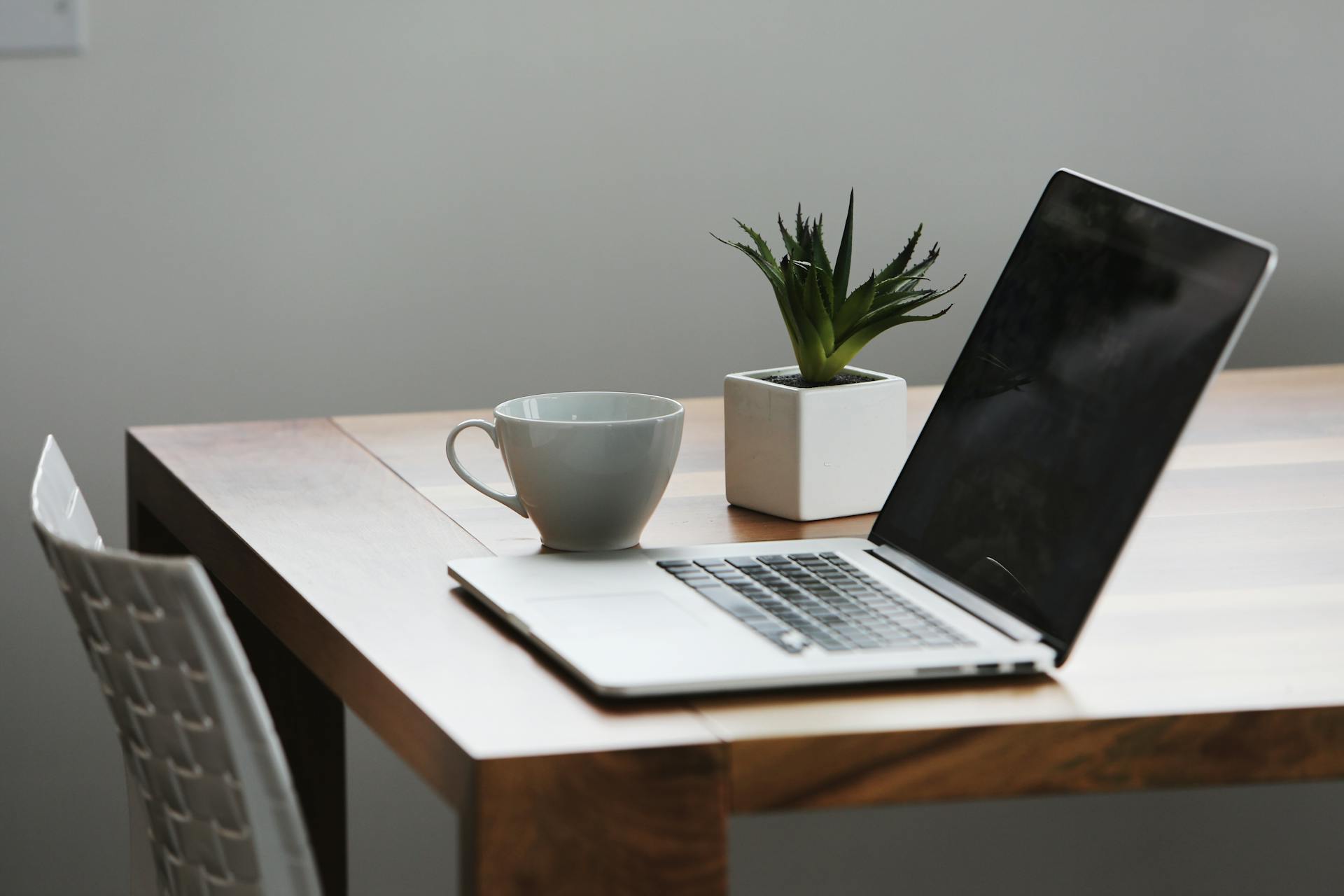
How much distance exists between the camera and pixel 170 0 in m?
1.86

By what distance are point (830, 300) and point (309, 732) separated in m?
0.65

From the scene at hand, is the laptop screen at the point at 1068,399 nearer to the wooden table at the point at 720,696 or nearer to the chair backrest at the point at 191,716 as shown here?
the wooden table at the point at 720,696

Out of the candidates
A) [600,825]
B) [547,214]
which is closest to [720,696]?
[600,825]

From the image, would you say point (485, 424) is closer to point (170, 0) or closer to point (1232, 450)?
point (1232, 450)

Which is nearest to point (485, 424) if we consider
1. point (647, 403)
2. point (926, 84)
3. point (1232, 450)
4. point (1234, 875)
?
point (647, 403)

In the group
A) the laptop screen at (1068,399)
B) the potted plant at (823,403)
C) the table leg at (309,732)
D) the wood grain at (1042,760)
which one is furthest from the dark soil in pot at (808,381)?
the table leg at (309,732)

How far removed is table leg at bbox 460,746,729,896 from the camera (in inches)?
24.1

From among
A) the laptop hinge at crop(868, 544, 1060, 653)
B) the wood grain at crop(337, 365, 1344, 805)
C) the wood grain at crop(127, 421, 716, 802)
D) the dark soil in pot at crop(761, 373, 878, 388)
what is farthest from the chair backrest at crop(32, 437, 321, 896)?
the dark soil in pot at crop(761, 373, 878, 388)

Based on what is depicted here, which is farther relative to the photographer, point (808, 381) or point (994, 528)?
point (808, 381)

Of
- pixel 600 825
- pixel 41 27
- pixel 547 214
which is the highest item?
pixel 41 27

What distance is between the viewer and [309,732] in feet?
4.52

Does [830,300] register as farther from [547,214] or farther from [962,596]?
[547,214]

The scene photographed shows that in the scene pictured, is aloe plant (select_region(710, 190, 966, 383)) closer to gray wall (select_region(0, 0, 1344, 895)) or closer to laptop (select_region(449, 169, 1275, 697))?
laptop (select_region(449, 169, 1275, 697))

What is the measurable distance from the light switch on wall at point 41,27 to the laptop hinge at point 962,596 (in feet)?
4.32
